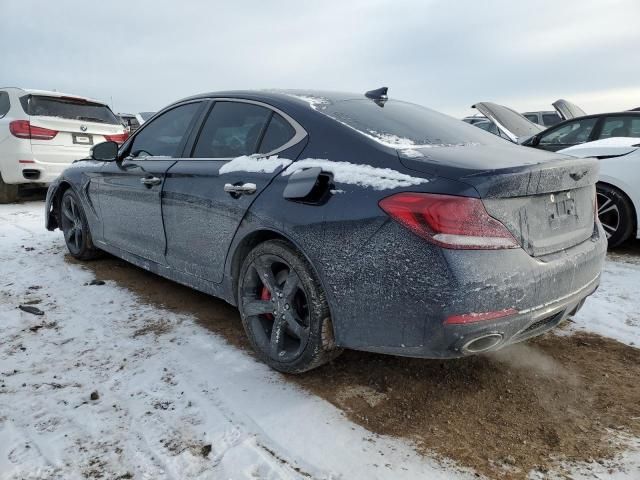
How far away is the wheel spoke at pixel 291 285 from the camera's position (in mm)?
2501

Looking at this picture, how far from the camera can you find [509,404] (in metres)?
2.41

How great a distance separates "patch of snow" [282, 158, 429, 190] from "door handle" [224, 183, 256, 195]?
373 millimetres

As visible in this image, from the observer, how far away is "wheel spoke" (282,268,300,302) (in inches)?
98.5

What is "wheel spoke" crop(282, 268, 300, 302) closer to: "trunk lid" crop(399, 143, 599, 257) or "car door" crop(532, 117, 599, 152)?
"trunk lid" crop(399, 143, 599, 257)

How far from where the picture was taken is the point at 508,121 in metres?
7.24

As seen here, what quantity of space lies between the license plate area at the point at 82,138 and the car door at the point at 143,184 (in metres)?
4.17

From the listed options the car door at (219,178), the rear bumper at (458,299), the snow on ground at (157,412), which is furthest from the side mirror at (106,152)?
the rear bumper at (458,299)

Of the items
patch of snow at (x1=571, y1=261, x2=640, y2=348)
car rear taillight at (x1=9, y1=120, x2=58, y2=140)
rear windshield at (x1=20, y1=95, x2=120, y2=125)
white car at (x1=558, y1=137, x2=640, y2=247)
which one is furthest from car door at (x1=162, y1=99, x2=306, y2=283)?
rear windshield at (x1=20, y1=95, x2=120, y2=125)

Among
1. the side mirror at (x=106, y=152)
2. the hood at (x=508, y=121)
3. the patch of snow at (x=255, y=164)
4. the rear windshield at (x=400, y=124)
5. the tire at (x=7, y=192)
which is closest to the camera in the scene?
the rear windshield at (x=400, y=124)

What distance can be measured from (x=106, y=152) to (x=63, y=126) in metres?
4.29

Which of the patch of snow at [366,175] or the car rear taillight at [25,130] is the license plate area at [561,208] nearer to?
the patch of snow at [366,175]

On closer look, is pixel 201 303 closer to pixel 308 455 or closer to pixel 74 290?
pixel 74 290

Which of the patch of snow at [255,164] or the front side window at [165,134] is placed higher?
the front side window at [165,134]

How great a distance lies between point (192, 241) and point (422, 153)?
1.61m
